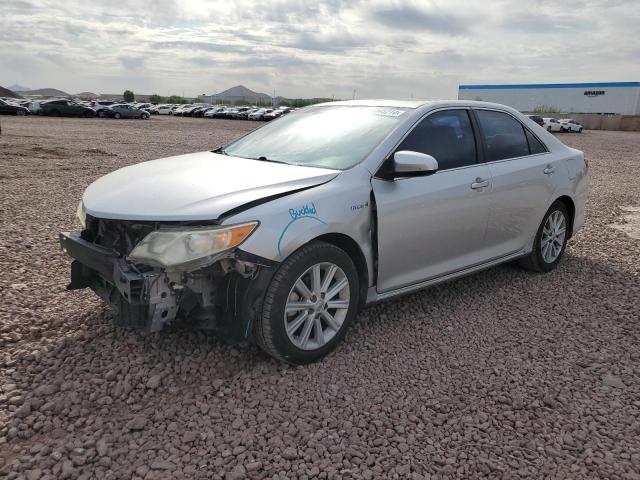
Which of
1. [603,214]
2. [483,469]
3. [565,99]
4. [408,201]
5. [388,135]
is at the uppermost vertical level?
[565,99]

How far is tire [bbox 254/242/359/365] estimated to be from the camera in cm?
326

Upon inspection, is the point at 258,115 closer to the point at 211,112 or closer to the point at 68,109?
the point at 211,112

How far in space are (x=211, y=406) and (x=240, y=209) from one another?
44.2 inches

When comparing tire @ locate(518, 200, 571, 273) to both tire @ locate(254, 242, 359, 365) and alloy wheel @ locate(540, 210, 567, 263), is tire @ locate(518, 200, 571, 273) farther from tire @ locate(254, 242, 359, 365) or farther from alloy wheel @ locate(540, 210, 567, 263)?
tire @ locate(254, 242, 359, 365)

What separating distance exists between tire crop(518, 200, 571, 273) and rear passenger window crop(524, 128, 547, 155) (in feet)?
1.82

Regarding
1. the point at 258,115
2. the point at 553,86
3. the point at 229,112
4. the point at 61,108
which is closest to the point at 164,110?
the point at 229,112

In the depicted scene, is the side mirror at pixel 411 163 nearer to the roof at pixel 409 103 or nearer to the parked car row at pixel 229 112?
the roof at pixel 409 103

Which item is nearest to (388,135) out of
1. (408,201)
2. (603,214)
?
(408,201)

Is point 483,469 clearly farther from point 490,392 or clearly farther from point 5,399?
point 5,399

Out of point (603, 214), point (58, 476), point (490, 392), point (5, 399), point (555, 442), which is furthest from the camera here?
point (603, 214)

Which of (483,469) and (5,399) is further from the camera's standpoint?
(5,399)

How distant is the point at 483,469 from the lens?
269cm

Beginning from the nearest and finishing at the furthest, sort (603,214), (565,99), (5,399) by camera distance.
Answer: (5,399) < (603,214) < (565,99)

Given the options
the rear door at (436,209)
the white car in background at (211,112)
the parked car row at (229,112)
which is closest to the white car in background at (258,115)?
the parked car row at (229,112)
